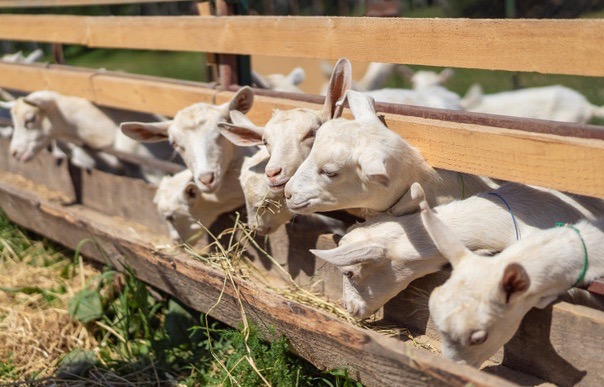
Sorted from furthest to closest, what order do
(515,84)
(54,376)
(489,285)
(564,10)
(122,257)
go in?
1. (564,10)
2. (515,84)
3. (122,257)
4. (54,376)
5. (489,285)

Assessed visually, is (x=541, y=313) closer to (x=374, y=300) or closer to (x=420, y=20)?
(x=374, y=300)

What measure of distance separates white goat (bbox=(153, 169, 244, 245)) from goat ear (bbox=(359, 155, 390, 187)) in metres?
1.39

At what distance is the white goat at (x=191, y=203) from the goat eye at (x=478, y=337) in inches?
78.0

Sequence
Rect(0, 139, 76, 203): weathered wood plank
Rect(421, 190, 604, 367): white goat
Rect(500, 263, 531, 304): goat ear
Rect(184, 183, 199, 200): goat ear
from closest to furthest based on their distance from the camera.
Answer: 1. Rect(500, 263, 531, 304): goat ear
2. Rect(421, 190, 604, 367): white goat
3. Rect(184, 183, 199, 200): goat ear
4. Rect(0, 139, 76, 203): weathered wood plank

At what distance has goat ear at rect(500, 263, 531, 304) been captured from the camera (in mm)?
2381

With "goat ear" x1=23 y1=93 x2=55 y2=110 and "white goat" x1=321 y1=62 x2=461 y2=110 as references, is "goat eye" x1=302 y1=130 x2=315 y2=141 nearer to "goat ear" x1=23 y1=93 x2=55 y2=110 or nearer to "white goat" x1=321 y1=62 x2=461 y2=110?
"white goat" x1=321 y1=62 x2=461 y2=110

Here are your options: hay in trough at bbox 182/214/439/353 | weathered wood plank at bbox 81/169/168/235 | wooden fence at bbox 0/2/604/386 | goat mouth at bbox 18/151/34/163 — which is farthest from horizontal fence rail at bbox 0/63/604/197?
goat mouth at bbox 18/151/34/163

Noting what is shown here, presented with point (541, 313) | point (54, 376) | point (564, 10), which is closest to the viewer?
point (541, 313)

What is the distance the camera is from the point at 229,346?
3.89m

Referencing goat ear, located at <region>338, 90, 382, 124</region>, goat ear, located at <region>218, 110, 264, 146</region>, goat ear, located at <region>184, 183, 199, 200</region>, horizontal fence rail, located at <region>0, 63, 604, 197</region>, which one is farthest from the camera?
goat ear, located at <region>184, 183, 199, 200</region>

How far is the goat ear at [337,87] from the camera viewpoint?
344cm

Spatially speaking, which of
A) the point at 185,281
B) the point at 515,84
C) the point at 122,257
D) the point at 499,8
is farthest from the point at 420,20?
the point at 499,8

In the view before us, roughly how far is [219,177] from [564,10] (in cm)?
1078

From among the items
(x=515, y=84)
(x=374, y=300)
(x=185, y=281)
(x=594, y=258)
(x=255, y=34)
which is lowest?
(x=515, y=84)
